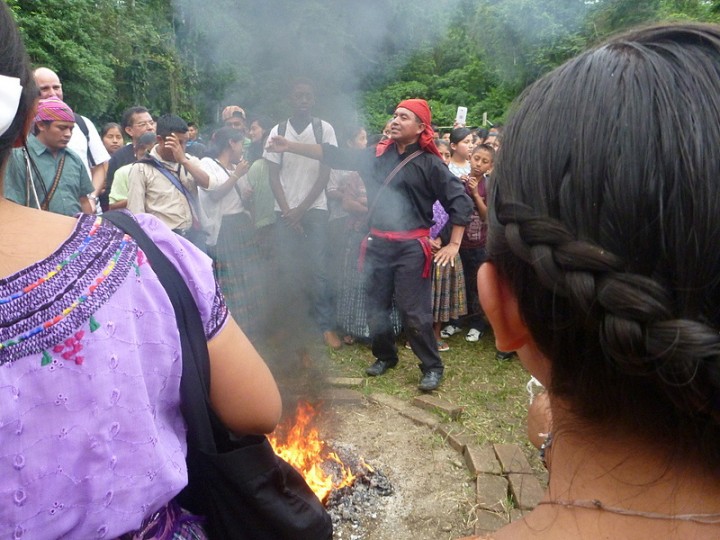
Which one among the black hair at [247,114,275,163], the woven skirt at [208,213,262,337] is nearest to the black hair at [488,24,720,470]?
the woven skirt at [208,213,262,337]

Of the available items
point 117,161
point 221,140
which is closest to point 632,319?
point 221,140

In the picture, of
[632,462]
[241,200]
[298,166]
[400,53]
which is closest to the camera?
[632,462]

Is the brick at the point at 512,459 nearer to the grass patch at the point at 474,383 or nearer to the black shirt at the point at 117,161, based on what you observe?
the grass patch at the point at 474,383

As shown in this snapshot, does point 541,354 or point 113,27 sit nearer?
point 541,354

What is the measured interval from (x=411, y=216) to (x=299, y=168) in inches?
58.0

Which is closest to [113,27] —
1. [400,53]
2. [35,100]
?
[400,53]

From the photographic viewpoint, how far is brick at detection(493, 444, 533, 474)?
315cm

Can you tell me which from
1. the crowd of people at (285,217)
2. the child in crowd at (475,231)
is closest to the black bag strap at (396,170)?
the crowd of people at (285,217)

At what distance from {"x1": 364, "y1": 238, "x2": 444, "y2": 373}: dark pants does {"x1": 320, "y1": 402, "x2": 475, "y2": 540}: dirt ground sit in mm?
634

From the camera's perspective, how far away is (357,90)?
5.93 metres

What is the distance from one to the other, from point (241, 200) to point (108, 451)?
4960 millimetres

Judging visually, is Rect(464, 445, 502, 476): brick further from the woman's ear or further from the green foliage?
the woman's ear

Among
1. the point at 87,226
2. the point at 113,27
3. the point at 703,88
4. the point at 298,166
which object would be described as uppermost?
the point at 113,27

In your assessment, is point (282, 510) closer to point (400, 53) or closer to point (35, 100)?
point (35, 100)
